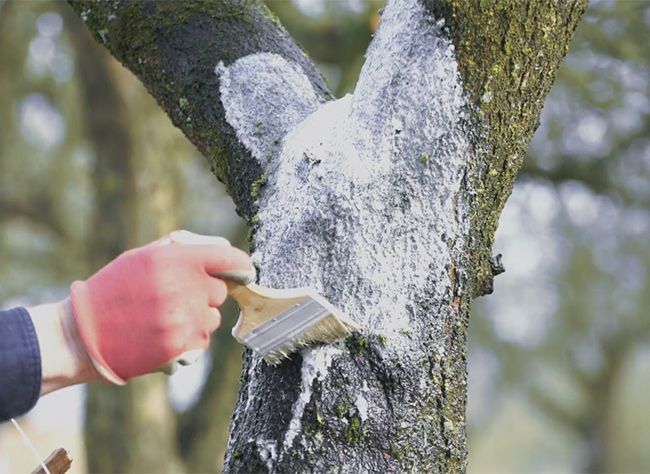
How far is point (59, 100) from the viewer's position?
7.20 metres

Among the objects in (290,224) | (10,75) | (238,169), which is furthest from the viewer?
(10,75)

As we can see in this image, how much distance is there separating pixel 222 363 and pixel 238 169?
13.4 feet

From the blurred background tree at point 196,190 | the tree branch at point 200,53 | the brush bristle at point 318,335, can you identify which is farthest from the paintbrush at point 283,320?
the blurred background tree at point 196,190

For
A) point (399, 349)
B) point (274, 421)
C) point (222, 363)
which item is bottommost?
point (222, 363)

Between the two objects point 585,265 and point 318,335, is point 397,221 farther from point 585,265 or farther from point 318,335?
point 585,265

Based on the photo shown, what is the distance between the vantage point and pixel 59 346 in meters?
1.19

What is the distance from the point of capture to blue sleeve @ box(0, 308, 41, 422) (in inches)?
45.3

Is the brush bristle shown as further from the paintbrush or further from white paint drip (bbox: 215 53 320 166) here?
white paint drip (bbox: 215 53 320 166)

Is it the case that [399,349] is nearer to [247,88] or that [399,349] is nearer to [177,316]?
[177,316]

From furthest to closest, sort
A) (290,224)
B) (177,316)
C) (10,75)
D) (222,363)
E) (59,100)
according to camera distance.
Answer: (59,100)
(10,75)
(222,363)
(290,224)
(177,316)

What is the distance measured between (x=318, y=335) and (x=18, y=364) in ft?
1.48

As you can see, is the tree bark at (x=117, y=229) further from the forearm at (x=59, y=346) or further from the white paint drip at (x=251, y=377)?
the forearm at (x=59, y=346)

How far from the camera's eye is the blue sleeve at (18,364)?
115 cm

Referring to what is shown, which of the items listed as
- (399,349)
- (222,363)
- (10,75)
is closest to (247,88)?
(399,349)
